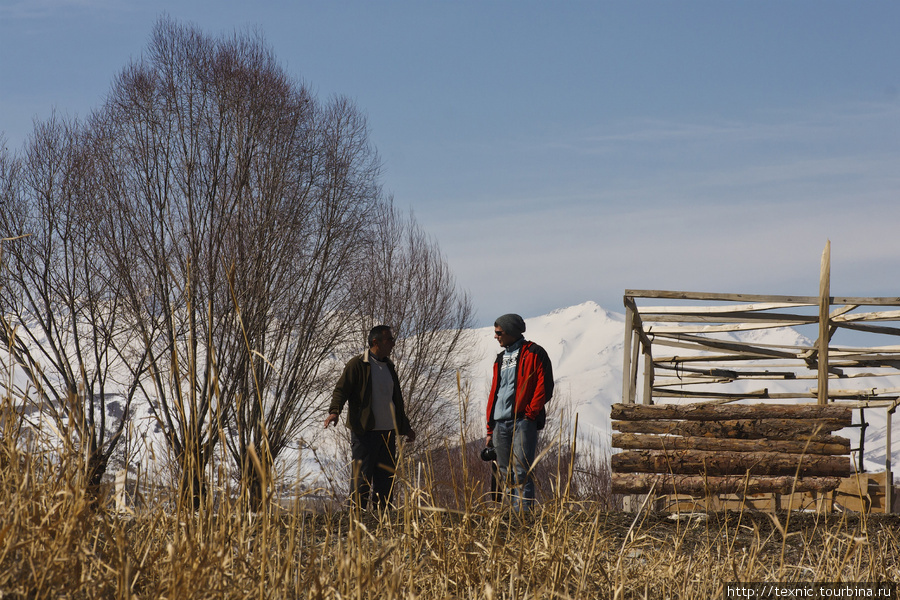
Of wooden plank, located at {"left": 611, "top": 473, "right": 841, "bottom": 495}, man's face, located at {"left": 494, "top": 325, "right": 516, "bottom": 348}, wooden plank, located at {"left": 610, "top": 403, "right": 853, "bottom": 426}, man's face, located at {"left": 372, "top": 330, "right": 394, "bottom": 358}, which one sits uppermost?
man's face, located at {"left": 494, "top": 325, "right": 516, "bottom": 348}

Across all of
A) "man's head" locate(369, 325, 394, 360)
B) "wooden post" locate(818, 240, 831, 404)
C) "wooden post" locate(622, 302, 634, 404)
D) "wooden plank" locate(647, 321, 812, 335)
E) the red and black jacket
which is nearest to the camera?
the red and black jacket

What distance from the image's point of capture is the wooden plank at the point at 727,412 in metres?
7.20

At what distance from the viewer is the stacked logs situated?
708 centimetres

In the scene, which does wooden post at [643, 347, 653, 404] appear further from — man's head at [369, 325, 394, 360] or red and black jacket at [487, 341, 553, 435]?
man's head at [369, 325, 394, 360]

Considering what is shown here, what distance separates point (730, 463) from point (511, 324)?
2.89m

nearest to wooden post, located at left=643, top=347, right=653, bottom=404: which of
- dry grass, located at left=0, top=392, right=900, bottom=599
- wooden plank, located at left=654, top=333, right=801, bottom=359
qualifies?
wooden plank, located at left=654, top=333, right=801, bottom=359

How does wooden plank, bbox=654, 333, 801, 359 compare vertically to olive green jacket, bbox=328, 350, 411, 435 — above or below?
above

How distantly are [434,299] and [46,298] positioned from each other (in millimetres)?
8068

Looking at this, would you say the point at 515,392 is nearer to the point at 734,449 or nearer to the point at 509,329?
the point at 509,329

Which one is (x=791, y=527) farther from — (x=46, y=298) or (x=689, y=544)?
(x=46, y=298)

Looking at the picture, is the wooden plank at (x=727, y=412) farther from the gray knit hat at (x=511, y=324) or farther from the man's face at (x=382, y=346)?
the man's face at (x=382, y=346)

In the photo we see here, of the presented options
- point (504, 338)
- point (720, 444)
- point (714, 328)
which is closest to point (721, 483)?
point (720, 444)

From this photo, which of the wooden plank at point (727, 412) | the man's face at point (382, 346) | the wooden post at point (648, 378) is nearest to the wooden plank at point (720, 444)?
the wooden plank at point (727, 412)

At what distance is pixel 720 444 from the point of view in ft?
24.0
